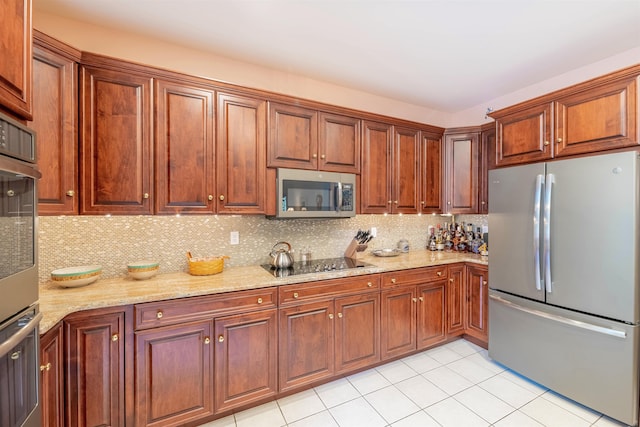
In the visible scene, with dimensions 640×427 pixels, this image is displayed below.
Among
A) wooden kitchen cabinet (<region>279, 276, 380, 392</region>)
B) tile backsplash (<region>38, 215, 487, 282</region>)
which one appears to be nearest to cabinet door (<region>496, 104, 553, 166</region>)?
tile backsplash (<region>38, 215, 487, 282</region>)

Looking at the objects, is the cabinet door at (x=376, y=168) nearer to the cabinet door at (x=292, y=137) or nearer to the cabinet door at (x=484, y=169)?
the cabinet door at (x=292, y=137)

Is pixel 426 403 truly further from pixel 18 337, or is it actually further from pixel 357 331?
pixel 18 337

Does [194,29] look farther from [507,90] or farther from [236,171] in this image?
[507,90]

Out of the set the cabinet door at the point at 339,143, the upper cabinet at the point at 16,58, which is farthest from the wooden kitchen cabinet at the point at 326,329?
the upper cabinet at the point at 16,58

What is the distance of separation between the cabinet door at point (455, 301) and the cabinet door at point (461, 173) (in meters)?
0.74

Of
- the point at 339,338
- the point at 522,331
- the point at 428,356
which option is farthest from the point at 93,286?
the point at 522,331

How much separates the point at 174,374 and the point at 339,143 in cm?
216

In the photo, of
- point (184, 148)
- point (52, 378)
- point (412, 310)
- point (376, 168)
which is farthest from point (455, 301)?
point (52, 378)

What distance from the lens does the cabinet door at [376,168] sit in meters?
2.66

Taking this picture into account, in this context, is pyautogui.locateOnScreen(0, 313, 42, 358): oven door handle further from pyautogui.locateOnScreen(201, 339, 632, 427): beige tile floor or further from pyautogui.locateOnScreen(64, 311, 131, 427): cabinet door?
pyautogui.locateOnScreen(201, 339, 632, 427): beige tile floor

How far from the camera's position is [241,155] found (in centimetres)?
211

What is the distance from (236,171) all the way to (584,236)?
2.55 metres

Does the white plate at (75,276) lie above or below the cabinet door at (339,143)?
below

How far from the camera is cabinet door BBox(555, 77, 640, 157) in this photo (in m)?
1.76
